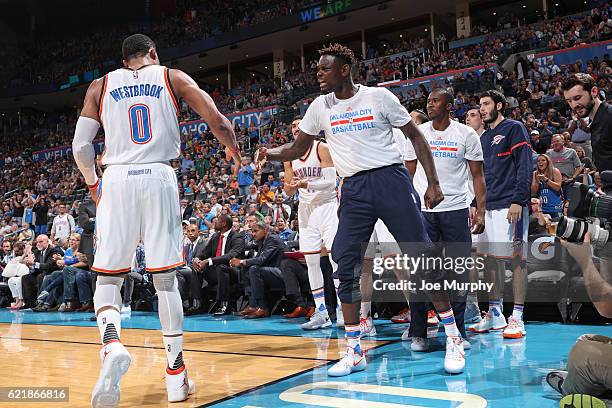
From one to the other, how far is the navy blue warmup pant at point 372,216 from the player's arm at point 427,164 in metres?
0.13

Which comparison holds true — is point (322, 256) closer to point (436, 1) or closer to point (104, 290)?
point (104, 290)

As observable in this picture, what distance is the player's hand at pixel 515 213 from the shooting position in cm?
462

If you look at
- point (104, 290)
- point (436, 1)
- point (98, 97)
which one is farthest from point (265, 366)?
point (436, 1)

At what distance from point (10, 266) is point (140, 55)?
29.5 feet

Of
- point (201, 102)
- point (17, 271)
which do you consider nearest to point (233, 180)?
point (201, 102)

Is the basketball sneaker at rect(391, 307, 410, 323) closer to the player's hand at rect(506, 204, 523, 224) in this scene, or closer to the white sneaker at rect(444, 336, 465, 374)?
the player's hand at rect(506, 204, 523, 224)

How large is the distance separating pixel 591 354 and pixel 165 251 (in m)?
2.17

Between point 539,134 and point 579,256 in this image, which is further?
point 539,134

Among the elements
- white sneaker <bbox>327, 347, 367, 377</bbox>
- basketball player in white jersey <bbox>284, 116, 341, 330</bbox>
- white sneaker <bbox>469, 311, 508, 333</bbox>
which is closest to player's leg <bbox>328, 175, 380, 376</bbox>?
white sneaker <bbox>327, 347, 367, 377</bbox>

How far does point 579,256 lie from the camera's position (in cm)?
221

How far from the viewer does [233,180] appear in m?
4.06

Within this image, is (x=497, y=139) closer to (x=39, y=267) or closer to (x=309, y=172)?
(x=309, y=172)

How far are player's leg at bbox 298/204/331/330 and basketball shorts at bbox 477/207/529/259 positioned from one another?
1.61 m

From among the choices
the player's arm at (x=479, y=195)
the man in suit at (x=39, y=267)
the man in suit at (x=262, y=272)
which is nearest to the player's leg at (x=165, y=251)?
the player's arm at (x=479, y=195)
